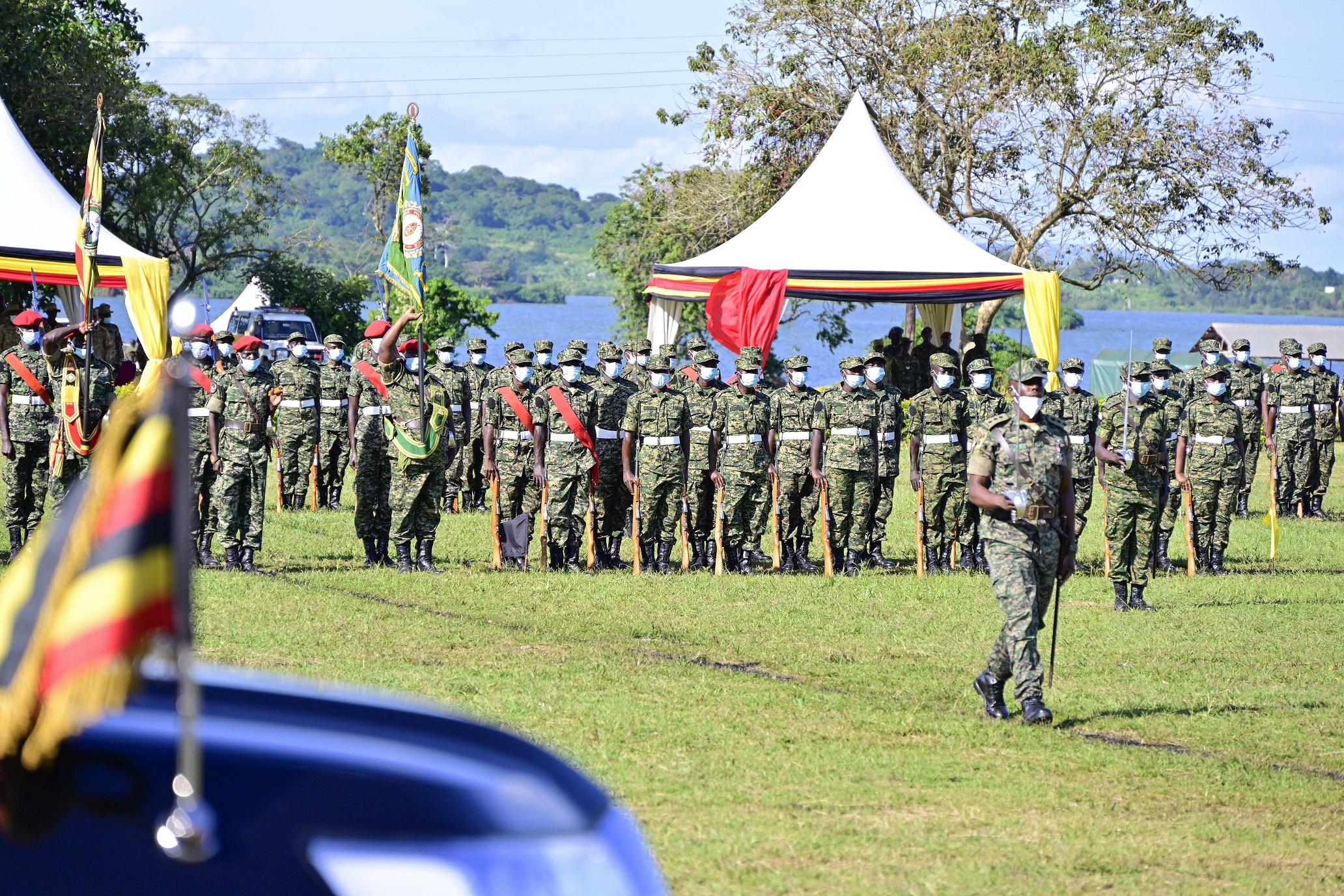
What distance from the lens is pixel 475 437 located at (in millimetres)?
17672

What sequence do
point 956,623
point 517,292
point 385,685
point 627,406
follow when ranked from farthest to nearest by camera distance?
point 517,292 < point 627,406 < point 956,623 < point 385,685

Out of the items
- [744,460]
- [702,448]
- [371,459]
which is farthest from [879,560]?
[371,459]

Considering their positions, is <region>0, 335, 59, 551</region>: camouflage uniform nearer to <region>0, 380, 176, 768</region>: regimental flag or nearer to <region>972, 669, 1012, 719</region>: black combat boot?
<region>972, 669, 1012, 719</region>: black combat boot

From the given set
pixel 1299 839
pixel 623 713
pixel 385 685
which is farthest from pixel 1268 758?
pixel 385 685

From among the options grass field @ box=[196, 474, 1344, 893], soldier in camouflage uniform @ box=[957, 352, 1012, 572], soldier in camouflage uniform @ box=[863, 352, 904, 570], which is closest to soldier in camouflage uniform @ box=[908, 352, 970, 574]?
soldier in camouflage uniform @ box=[957, 352, 1012, 572]

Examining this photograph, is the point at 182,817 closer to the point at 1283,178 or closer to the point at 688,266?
the point at 688,266

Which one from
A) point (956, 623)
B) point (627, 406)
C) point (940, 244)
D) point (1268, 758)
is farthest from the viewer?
point (940, 244)

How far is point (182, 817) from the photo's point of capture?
211 centimetres

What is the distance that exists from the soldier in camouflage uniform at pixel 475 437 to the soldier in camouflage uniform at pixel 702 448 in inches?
131

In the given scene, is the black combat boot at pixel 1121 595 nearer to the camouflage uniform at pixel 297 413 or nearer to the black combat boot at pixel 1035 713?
the black combat boot at pixel 1035 713

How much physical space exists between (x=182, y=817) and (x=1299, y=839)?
5.57 meters

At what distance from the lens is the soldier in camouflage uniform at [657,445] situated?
13.9 m

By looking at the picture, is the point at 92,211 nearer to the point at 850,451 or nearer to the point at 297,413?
the point at 297,413

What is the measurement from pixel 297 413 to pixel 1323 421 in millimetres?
12582
